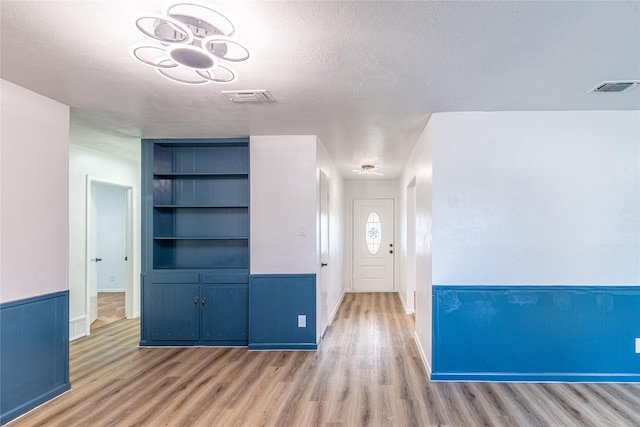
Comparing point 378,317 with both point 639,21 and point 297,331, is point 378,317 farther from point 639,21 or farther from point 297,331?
point 639,21

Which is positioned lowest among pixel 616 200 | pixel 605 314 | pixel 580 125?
pixel 605 314

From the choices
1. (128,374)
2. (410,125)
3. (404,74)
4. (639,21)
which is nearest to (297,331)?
(128,374)

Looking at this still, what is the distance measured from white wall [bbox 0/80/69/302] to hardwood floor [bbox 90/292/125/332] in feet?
8.21

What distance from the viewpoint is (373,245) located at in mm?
7688

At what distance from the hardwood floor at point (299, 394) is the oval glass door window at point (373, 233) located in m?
3.76

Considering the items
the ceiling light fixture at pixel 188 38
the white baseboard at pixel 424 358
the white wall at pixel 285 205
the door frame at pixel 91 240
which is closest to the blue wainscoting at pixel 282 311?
the white wall at pixel 285 205

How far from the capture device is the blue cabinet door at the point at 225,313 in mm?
4121

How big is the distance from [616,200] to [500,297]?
4.30 feet

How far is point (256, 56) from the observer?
212 cm

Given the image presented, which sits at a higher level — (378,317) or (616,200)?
(616,200)

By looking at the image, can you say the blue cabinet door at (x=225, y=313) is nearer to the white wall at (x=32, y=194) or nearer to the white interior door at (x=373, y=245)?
the white wall at (x=32, y=194)

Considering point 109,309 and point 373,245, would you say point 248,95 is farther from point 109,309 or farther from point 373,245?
point 373,245

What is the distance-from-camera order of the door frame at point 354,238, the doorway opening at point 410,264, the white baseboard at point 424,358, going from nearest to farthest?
the white baseboard at point 424,358 < the doorway opening at point 410,264 < the door frame at point 354,238

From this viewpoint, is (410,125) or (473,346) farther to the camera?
(410,125)
